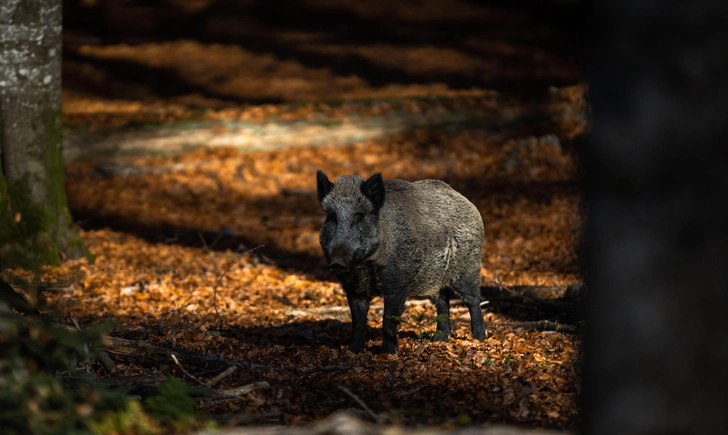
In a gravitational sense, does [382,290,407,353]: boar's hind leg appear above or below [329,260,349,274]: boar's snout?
below

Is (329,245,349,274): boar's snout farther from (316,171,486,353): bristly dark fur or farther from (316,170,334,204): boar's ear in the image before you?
Result: (316,170,334,204): boar's ear

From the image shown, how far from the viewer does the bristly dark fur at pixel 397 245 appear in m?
7.19

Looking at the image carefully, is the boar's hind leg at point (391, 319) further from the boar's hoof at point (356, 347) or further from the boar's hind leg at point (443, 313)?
the boar's hind leg at point (443, 313)

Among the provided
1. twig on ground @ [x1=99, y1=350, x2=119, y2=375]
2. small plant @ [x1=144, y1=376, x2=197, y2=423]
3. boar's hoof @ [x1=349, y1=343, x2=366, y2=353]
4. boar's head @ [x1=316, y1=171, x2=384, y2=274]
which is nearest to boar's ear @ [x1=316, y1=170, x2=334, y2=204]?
boar's head @ [x1=316, y1=171, x2=384, y2=274]

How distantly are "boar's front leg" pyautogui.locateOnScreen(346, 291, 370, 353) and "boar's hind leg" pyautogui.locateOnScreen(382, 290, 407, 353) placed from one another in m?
0.22

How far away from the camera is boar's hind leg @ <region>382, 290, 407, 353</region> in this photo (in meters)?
7.30

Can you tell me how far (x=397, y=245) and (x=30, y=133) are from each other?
548 cm

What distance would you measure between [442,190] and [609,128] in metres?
5.19

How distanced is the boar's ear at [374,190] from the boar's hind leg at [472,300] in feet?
4.70

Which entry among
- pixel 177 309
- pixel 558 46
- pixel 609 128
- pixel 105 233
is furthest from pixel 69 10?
pixel 609 128

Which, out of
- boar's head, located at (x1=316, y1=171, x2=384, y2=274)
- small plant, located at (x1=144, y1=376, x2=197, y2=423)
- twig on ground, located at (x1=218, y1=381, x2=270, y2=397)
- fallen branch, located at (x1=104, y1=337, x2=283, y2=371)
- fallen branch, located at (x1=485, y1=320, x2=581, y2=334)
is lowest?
fallen branch, located at (x1=485, y1=320, x2=581, y2=334)

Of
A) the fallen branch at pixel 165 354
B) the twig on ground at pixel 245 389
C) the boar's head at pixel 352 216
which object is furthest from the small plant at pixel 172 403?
the boar's head at pixel 352 216

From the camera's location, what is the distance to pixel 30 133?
10.2m

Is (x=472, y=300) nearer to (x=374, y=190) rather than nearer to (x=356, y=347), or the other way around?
(x=356, y=347)
